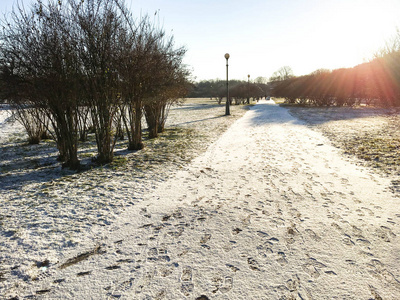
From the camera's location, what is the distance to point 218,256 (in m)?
2.72

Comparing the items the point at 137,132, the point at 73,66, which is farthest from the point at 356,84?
the point at 73,66

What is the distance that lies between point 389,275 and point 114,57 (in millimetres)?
6374

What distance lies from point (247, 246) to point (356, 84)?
35288 mm

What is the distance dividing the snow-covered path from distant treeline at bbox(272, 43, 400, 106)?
25.2 m

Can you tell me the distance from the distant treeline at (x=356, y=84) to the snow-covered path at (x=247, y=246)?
2523 cm

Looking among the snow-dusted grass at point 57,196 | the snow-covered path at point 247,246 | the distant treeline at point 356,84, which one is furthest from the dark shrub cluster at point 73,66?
the distant treeline at point 356,84

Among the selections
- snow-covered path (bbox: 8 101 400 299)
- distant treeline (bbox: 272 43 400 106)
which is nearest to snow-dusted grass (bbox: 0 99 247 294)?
snow-covered path (bbox: 8 101 400 299)

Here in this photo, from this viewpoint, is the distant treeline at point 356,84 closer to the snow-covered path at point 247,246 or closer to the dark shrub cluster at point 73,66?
the snow-covered path at point 247,246

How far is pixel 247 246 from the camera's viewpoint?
9.53 ft

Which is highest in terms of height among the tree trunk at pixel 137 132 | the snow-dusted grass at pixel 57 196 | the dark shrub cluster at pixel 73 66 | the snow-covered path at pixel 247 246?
the dark shrub cluster at pixel 73 66

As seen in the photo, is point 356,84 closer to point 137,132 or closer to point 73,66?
point 137,132

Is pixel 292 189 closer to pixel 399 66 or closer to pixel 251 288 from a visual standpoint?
pixel 251 288

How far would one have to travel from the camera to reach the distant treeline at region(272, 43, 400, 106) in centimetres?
2358

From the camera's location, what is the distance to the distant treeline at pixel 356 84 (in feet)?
77.4
